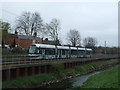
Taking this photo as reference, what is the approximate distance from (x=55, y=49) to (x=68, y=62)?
3853mm

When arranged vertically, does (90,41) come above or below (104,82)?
above

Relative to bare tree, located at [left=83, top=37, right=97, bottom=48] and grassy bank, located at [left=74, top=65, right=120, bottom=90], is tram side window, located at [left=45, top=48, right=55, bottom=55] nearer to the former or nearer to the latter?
grassy bank, located at [left=74, top=65, right=120, bottom=90]

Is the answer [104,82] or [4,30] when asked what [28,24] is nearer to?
[4,30]

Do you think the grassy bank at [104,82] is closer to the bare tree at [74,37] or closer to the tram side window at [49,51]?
the tram side window at [49,51]

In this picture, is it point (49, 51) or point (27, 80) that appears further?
point (49, 51)

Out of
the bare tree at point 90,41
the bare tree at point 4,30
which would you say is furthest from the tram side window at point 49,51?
the bare tree at point 90,41

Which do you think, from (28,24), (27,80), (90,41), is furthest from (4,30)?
(90,41)

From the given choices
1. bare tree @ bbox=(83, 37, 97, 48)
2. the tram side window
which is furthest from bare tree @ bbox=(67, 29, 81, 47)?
the tram side window

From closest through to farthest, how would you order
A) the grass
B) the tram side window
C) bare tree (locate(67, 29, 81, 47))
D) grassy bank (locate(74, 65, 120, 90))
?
1. grassy bank (locate(74, 65, 120, 90))
2. the grass
3. the tram side window
4. bare tree (locate(67, 29, 81, 47))

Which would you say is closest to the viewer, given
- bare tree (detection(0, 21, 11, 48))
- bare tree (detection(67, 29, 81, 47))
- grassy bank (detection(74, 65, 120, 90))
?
grassy bank (detection(74, 65, 120, 90))

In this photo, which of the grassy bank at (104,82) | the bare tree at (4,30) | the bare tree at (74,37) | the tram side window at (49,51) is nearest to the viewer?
the grassy bank at (104,82)

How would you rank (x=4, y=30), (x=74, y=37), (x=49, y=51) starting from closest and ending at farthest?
(x=49, y=51), (x=4, y=30), (x=74, y=37)

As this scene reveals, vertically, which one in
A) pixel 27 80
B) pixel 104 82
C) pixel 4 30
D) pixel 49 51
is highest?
pixel 4 30

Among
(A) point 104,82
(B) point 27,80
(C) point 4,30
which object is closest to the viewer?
(A) point 104,82
